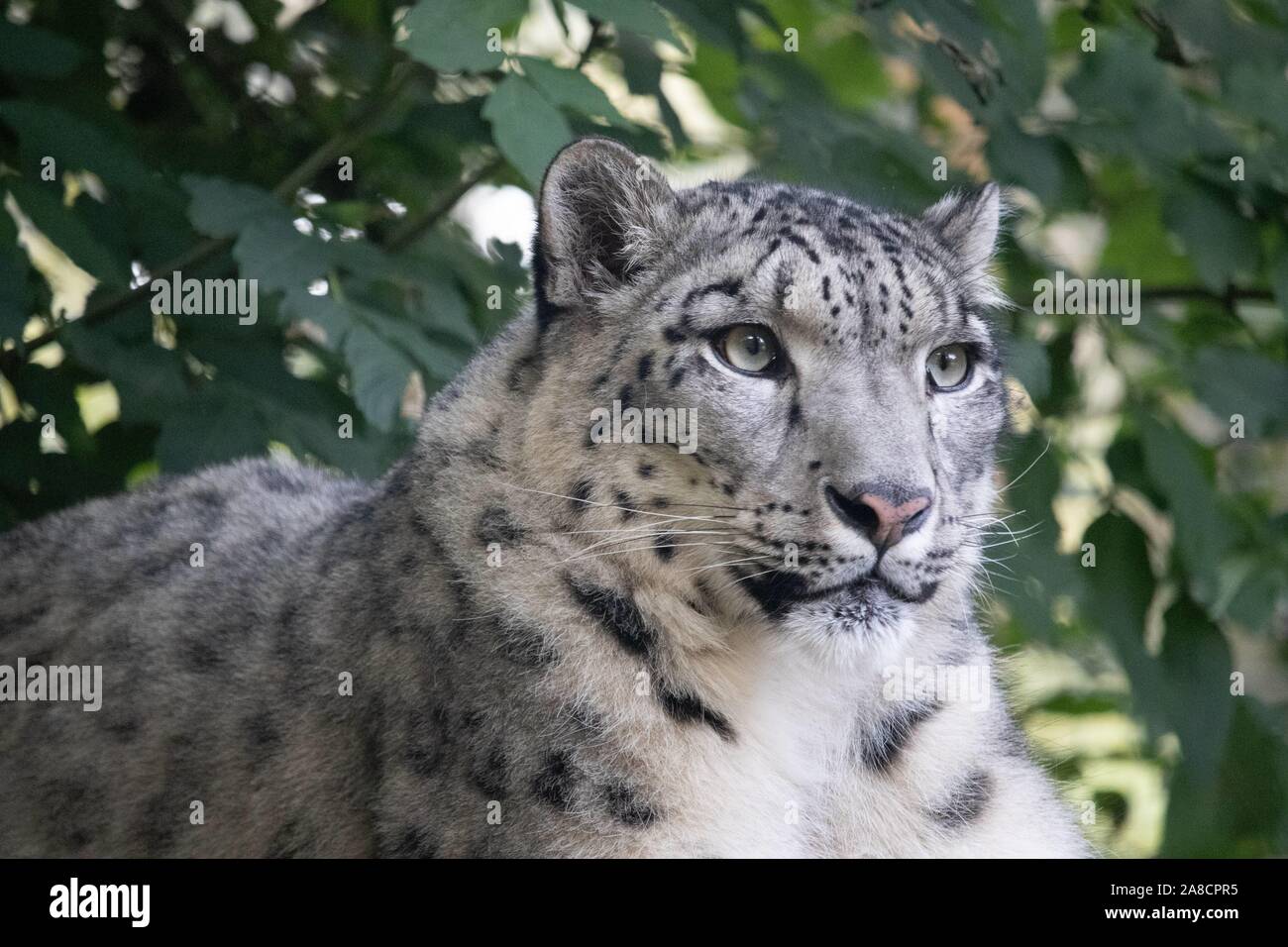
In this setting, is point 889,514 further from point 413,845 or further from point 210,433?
point 210,433

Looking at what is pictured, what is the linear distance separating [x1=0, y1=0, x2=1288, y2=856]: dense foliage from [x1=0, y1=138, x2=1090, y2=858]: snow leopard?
48 cm

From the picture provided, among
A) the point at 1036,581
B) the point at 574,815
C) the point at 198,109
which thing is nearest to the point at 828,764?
the point at 574,815

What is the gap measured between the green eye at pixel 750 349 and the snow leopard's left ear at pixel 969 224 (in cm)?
99

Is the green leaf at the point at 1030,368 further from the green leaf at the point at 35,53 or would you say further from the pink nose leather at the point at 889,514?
the green leaf at the point at 35,53

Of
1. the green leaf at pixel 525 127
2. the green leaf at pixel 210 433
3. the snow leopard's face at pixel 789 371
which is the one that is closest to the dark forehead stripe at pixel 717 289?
the snow leopard's face at pixel 789 371

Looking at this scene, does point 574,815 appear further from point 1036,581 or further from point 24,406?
point 24,406

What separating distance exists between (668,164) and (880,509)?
10.7ft

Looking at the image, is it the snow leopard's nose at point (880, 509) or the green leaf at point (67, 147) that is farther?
the green leaf at point (67, 147)

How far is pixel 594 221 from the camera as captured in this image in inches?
180

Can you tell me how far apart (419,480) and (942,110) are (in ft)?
18.2

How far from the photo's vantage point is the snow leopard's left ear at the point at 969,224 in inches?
194

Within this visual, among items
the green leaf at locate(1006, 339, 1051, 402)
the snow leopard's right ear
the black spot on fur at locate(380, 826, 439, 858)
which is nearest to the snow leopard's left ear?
the green leaf at locate(1006, 339, 1051, 402)

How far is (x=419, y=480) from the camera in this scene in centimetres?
453

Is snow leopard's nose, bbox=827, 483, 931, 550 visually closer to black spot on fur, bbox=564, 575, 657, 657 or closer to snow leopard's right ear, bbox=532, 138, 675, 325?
black spot on fur, bbox=564, 575, 657, 657
